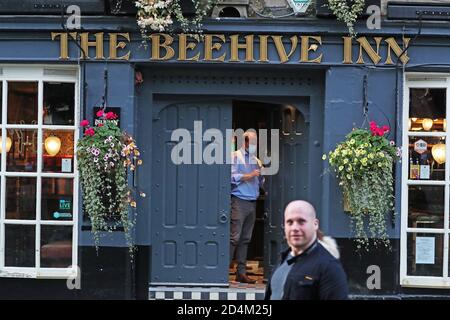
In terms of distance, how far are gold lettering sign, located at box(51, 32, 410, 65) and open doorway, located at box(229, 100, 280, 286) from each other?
1.21 metres

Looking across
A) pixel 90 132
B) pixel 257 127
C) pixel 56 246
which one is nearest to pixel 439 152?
pixel 257 127

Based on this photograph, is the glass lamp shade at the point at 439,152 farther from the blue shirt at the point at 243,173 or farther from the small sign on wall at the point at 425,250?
the blue shirt at the point at 243,173

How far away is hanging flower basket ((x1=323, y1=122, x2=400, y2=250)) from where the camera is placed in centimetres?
803

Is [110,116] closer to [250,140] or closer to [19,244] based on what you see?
[19,244]

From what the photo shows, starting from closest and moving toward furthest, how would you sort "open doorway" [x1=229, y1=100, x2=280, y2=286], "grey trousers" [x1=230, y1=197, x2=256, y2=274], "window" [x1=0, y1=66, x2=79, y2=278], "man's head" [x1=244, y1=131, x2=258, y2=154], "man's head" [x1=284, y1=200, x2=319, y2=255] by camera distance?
"man's head" [x1=284, y1=200, x2=319, y2=255] < "window" [x1=0, y1=66, x2=79, y2=278] < "grey trousers" [x1=230, y1=197, x2=256, y2=274] < "man's head" [x1=244, y1=131, x2=258, y2=154] < "open doorway" [x1=229, y1=100, x2=280, y2=286]

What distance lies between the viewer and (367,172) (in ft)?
26.4

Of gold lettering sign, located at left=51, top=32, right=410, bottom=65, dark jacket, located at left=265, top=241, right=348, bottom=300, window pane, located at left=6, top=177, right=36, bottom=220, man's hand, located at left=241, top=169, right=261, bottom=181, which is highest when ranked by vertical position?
gold lettering sign, located at left=51, top=32, right=410, bottom=65

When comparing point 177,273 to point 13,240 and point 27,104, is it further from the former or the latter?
point 27,104

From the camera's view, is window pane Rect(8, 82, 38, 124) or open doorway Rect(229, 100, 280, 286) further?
open doorway Rect(229, 100, 280, 286)

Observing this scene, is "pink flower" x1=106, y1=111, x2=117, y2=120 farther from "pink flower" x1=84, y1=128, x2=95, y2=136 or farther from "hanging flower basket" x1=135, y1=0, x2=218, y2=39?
"hanging flower basket" x1=135, y1=0, x2=218, y2=39

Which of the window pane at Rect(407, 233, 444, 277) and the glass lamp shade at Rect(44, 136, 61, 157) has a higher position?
the glass lamp shade at Rect(44, 136, 61, 157)

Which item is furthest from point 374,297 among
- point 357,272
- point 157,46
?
point 157,46

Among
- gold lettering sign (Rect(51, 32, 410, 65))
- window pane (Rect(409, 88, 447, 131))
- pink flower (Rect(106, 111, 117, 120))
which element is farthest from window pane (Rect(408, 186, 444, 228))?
pink flower (Rect(106, 111, 117, 120))

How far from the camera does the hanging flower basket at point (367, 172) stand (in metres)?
8.03
